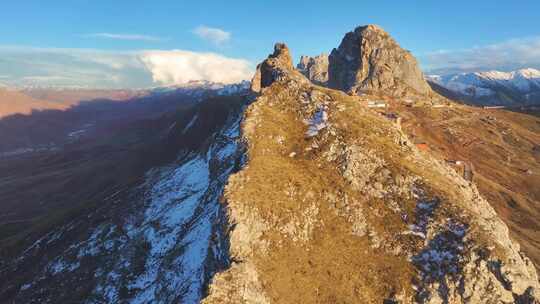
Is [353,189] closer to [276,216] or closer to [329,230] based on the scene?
[329,230]

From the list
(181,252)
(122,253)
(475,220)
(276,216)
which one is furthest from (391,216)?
(122,253)

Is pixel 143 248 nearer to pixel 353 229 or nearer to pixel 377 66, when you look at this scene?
pixel 353 229

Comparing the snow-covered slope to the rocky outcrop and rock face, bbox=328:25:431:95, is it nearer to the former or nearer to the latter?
the rocky outcrop

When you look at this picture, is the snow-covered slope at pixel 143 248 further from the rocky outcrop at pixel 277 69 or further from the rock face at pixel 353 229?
the rocky outcrop at pixel 277 69

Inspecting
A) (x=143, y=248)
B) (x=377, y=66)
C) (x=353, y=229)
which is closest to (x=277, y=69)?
(x=143, y=248)

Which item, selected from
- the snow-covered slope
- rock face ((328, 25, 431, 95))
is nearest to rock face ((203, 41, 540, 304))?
the snow-covered slope

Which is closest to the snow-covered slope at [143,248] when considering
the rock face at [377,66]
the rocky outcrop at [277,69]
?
the rocky outcrop at [277,69]
